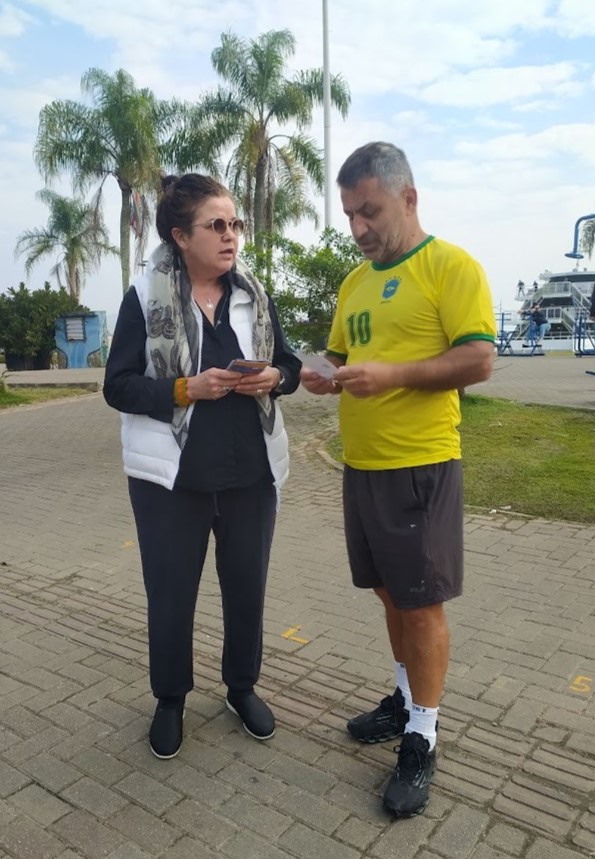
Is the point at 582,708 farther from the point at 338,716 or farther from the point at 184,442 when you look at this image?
the point at 184,442

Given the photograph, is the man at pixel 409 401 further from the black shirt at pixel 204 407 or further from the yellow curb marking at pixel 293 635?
the yellow curb marking at pixel 293 635

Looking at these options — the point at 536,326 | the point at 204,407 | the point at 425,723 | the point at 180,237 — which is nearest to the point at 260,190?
the point at 536,326

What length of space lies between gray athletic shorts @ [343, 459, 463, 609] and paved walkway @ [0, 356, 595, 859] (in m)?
0.70

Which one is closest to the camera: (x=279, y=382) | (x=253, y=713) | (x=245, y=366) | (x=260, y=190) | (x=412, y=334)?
(x=412, y=334)

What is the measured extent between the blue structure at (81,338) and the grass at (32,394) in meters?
7.59

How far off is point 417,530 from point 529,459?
556cm

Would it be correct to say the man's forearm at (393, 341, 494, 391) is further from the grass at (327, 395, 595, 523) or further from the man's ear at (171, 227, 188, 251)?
the grass at (327, 395, 595, 523)

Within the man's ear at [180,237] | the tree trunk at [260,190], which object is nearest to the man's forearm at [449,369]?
the man's ear at [180,237]

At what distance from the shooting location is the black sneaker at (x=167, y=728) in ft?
8.78

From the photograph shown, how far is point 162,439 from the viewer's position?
8.52 feet

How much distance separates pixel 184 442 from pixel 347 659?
1.47 meters

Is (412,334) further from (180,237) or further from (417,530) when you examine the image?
(180,237)

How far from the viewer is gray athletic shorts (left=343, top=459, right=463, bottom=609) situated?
7.66 ft

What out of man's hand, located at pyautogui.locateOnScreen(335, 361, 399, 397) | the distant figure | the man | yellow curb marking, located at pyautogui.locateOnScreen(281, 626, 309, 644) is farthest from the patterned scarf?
the distant figure
